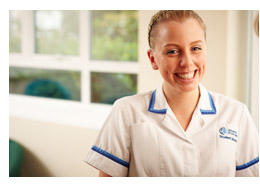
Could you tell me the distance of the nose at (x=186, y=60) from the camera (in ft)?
2.03

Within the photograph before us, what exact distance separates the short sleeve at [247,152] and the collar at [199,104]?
77 mm

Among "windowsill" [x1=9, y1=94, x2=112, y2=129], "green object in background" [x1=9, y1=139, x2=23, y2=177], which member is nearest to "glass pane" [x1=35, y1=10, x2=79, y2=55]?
"windowsill" [x1=9, y1=94, x2=112, y2=129]

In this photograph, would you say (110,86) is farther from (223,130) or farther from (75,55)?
(223,130)

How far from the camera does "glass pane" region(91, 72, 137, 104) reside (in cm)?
206

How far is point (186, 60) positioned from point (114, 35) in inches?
59.4

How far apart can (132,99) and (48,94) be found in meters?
1.72

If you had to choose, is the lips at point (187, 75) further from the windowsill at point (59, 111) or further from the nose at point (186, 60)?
the windowsill at point (59, 111)

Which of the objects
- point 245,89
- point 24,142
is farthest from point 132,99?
point 24,142

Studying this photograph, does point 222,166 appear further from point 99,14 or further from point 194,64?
point 99,14

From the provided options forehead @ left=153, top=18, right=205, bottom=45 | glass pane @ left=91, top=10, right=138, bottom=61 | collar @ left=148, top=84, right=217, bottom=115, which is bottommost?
collar @ left=148, top=84, right=217, bottom=115

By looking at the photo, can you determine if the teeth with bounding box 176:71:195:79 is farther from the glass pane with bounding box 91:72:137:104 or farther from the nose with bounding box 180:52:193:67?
the glass pane with bounding box 91:72:137:104

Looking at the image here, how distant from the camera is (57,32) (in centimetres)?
227

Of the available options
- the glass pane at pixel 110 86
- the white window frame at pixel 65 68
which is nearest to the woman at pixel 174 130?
the white window frame at pixel 65 68
